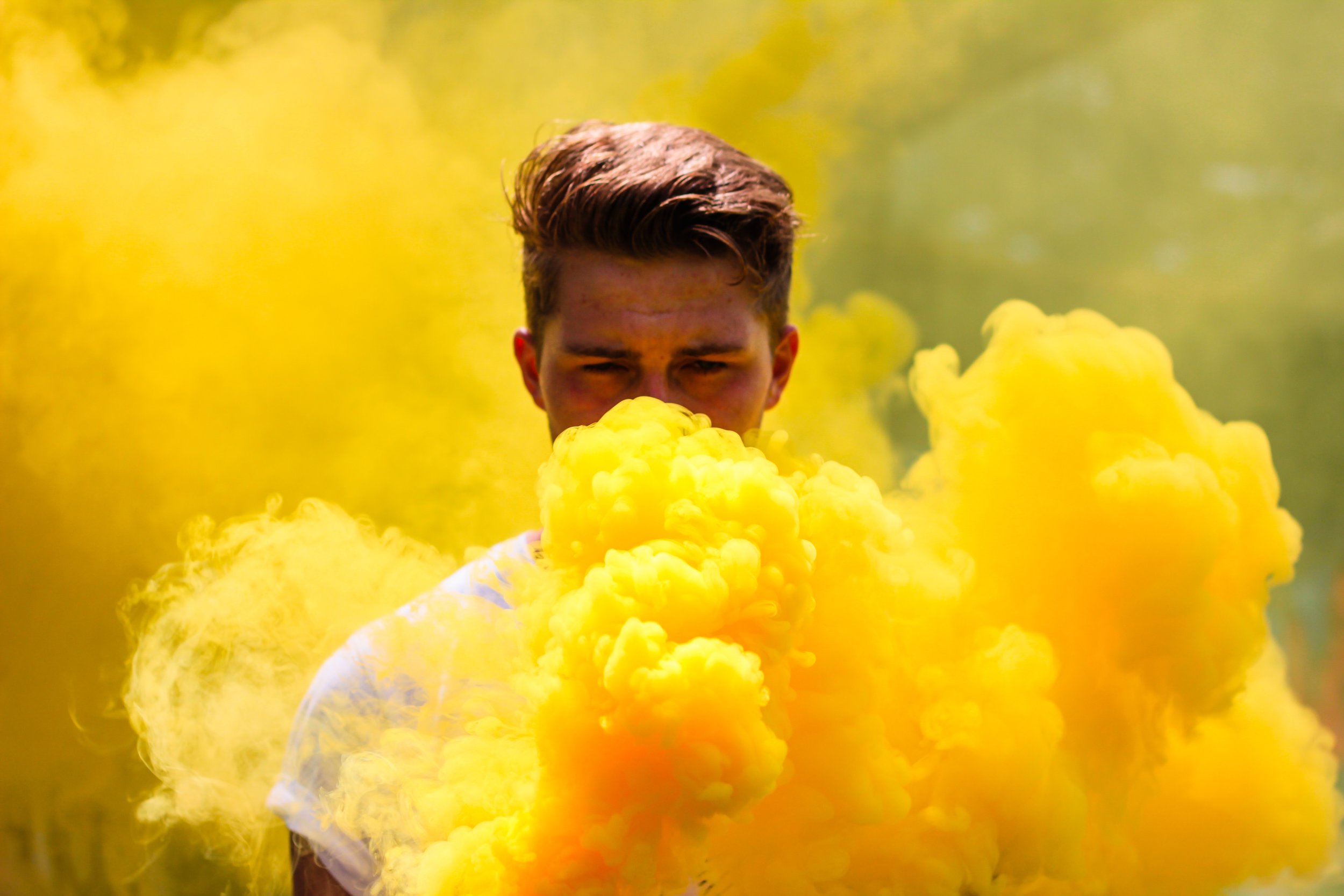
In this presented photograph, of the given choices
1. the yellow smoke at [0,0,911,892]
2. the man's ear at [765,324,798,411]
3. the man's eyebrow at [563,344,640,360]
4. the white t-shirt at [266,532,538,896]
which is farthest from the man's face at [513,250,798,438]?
the yellow smoke at [0,0,911,892]

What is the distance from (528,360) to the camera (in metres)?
1.12

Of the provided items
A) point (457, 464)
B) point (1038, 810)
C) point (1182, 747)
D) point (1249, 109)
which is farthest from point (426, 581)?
point (1249, 109)

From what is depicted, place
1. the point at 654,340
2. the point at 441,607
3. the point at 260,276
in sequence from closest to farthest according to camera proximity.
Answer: the point at 441,607, the point at 654,340, the point at 260,276

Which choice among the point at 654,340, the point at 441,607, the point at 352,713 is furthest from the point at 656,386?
the point at 352,713

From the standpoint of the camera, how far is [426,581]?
3.49ft

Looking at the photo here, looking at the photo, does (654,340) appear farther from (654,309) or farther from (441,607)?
(441,607)

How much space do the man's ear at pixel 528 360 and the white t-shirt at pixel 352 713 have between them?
0.26 meters

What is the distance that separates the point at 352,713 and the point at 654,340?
0.49m

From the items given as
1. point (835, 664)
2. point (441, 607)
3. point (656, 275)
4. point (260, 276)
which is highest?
point (260, 276)

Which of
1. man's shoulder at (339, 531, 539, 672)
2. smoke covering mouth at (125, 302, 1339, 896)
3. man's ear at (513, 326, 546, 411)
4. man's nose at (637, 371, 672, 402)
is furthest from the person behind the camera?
man's ear at (513, 326, 546, 411)

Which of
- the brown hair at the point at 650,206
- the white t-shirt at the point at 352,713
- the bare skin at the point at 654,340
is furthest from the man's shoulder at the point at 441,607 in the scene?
the brown hair at the point at 650,206

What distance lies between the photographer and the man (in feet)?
2.92

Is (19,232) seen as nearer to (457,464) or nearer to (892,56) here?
(457,464)

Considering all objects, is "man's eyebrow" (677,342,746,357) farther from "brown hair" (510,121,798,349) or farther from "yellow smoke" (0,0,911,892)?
"yellow smoke" (0,0,911,892)
